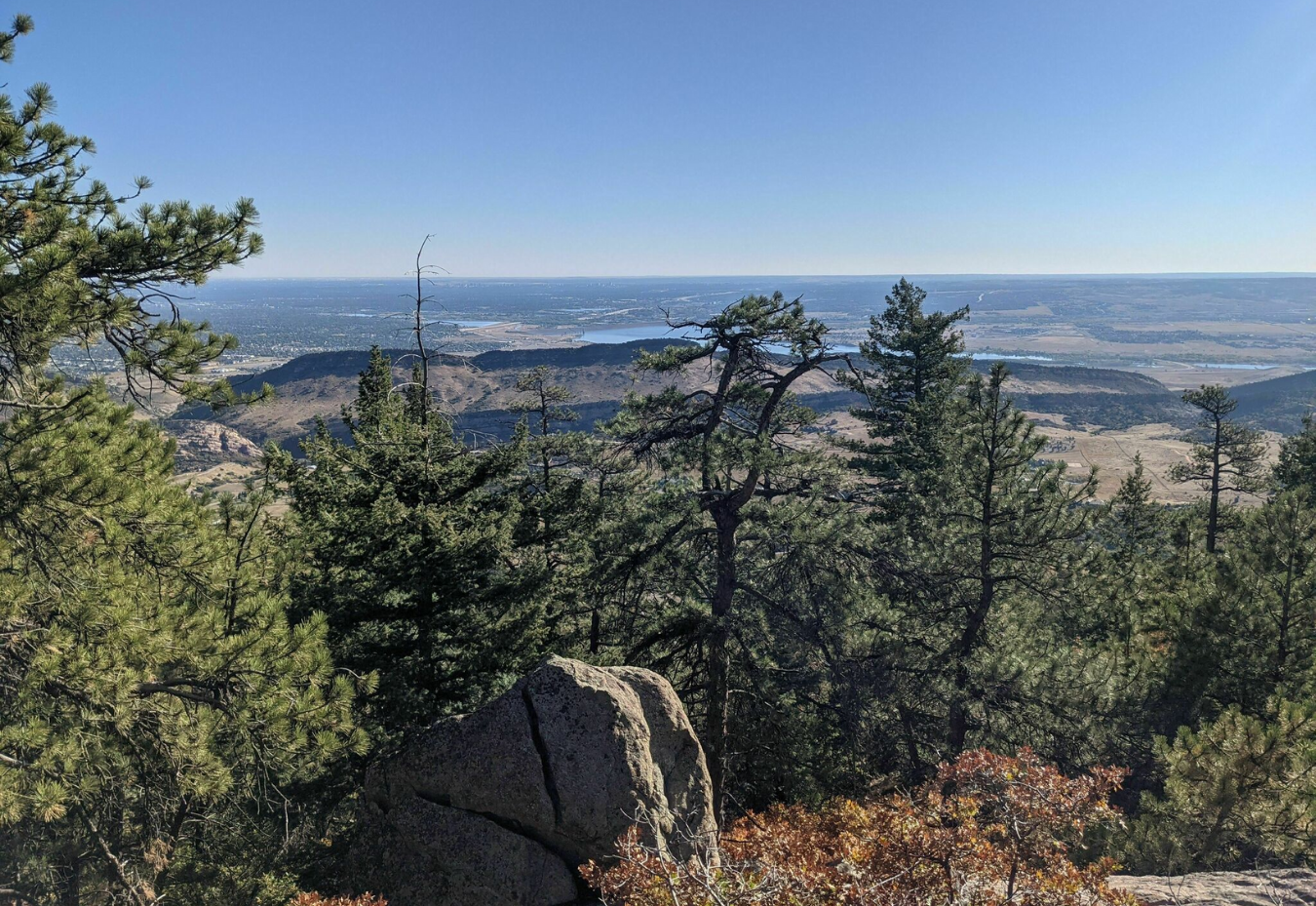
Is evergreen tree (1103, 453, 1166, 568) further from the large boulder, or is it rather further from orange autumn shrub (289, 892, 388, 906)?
orange autumn shrub (289, 892, 388, 906)

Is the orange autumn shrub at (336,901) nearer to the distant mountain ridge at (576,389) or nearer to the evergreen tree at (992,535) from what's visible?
the evergreen tree at (992,535)

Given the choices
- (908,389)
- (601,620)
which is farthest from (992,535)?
(908,389)

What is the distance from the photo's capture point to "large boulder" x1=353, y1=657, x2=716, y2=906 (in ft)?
28.6

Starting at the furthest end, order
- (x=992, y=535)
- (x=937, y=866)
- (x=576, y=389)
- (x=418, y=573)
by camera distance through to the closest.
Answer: (x=576, y=389), (x=992, y=535), (x=418, y=573), (x=937, y=866)

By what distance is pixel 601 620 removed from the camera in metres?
15.3

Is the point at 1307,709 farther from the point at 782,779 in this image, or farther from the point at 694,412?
the point at 694,412

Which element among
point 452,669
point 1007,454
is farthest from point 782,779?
point 1007,454

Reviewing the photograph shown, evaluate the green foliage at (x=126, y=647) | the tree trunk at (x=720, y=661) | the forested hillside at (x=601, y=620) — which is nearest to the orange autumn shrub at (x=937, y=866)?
the forested hillside at (x=601, y=620)

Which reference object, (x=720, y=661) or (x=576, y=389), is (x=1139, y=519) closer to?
(x=720, y=661)

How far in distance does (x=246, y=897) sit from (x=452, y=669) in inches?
183

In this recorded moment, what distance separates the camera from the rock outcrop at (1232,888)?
712cm

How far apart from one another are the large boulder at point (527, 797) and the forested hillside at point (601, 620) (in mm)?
935

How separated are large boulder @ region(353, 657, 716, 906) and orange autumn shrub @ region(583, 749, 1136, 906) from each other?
0.92 meters

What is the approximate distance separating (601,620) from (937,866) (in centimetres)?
972
